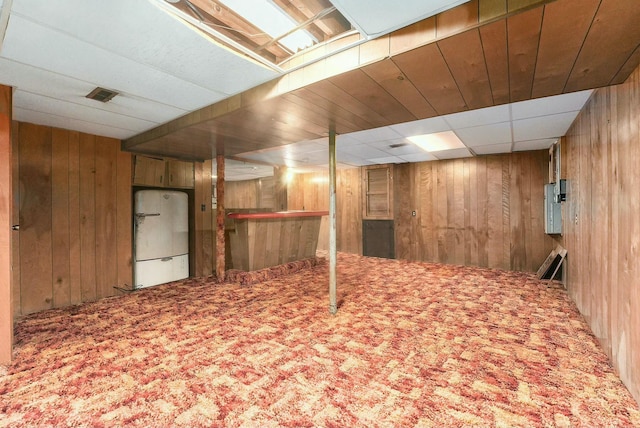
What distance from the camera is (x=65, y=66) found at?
1945 mm

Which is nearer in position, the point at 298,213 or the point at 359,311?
the point at 359,311

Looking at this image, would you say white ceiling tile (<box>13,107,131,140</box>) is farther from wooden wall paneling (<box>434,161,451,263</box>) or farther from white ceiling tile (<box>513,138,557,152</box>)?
white ceiling tile (<box>513,138,557,152</box>)

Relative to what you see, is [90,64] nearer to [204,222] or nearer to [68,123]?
[68,123]

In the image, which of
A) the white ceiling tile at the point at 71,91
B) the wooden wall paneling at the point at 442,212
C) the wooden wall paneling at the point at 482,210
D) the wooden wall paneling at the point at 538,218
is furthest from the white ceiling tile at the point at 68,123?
the wooden wall paneling at the point at 538,218

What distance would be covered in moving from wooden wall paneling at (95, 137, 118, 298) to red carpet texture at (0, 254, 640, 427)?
0.35 metres

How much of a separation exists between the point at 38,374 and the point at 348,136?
3821 millimetres

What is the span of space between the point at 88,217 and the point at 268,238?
2402mm

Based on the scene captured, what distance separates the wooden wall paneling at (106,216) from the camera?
12.2 ft

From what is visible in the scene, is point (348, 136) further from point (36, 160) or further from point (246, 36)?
point (36, 160)

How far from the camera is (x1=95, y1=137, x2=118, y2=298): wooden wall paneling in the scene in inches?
147

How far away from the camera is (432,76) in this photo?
1890mm

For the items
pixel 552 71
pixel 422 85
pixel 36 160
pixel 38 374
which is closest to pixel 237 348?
pixel 38 374

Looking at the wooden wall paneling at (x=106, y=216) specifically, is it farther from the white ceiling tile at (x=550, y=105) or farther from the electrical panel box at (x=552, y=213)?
the electrical panel box at (x=552, y=213)

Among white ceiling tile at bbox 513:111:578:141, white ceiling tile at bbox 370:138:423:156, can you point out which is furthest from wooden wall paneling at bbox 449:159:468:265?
white ceiling tile at bbox 513:111:578:141
